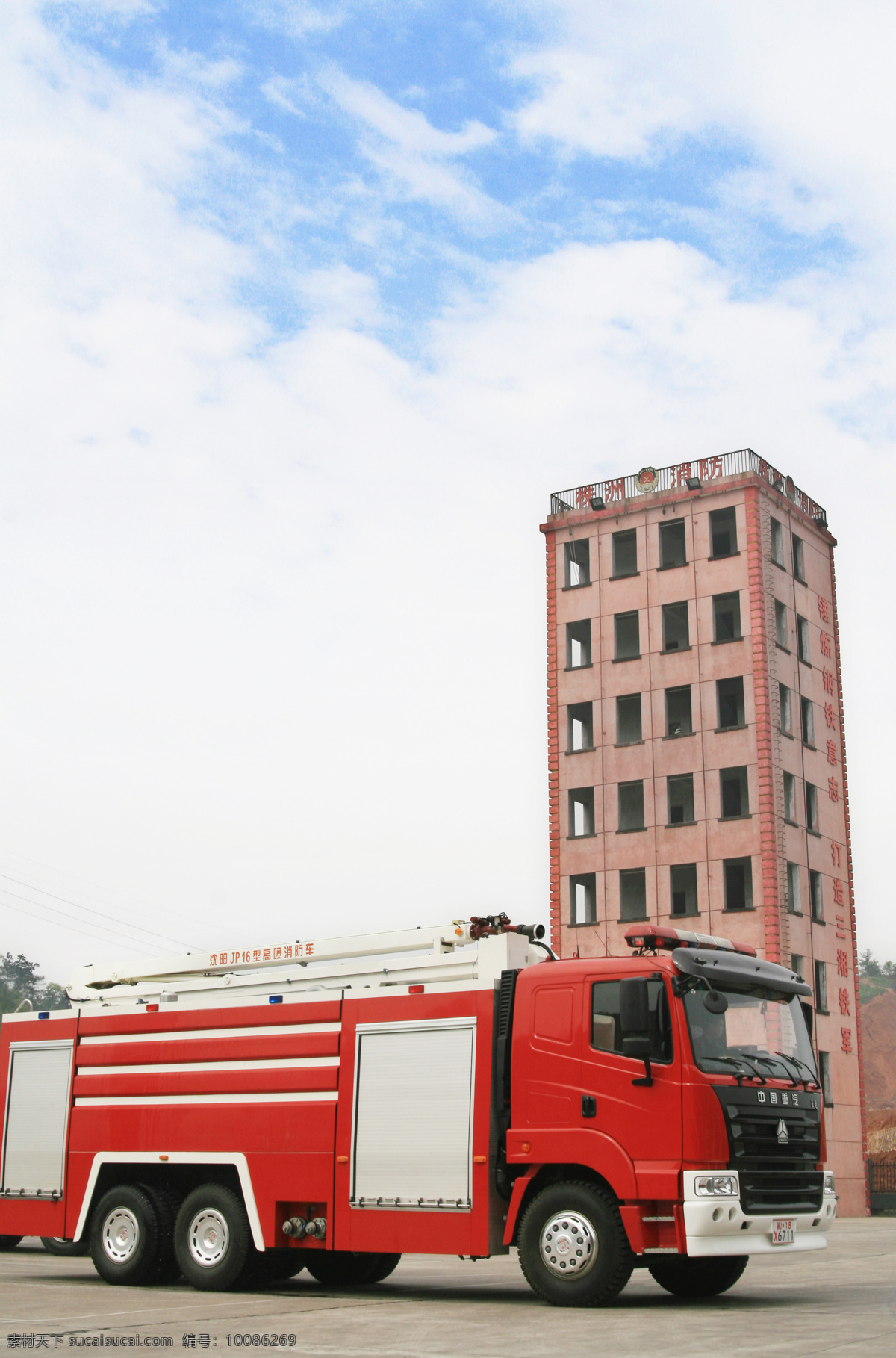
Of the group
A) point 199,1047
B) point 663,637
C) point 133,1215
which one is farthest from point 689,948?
point 663,637

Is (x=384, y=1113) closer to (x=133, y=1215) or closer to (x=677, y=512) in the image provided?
(x=133, y=1215)

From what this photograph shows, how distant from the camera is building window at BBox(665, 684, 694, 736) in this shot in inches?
2083

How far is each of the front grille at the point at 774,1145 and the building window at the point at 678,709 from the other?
128 feet

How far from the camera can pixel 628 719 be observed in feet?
178

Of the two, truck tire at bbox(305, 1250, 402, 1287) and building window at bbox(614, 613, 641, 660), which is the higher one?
building window at bbox(614, 613, 641, 660)

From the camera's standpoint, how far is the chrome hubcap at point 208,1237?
15.0 m

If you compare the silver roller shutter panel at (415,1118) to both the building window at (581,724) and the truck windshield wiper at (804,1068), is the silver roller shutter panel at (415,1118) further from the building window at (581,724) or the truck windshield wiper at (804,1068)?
the building window at (581,724)

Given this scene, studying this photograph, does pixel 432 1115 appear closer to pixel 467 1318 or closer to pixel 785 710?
pixel 467 1318

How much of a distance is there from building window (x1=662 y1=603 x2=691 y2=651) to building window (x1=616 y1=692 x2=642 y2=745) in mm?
2303

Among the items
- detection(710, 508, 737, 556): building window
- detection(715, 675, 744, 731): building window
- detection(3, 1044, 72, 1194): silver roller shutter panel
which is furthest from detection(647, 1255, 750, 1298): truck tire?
detection(710, 508, 737, 556): building window

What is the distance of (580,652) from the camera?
55719 mm

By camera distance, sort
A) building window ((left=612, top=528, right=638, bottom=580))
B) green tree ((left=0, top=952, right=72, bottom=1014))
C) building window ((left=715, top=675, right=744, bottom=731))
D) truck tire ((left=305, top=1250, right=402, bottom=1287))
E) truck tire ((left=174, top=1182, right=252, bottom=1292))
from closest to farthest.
→ truck tire ((left=174, top=1182, right=252, bottom=1292))
truck tire ((left=305, top=1250, right=402, bottom=1287))
building window ((left=715, top=675, right=744, bottom=731))
building window ((left=612, top=528, right=638, bottom=580))
green tree ((left=0, top=952, right=72, bottom=1014))

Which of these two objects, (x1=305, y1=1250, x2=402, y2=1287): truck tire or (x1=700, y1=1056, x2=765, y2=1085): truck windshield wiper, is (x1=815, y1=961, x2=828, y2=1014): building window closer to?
(x1=305, y1=1250, x2=402, y2=1287): truck tire

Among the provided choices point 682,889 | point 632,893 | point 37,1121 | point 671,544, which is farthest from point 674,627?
point 37,1121
